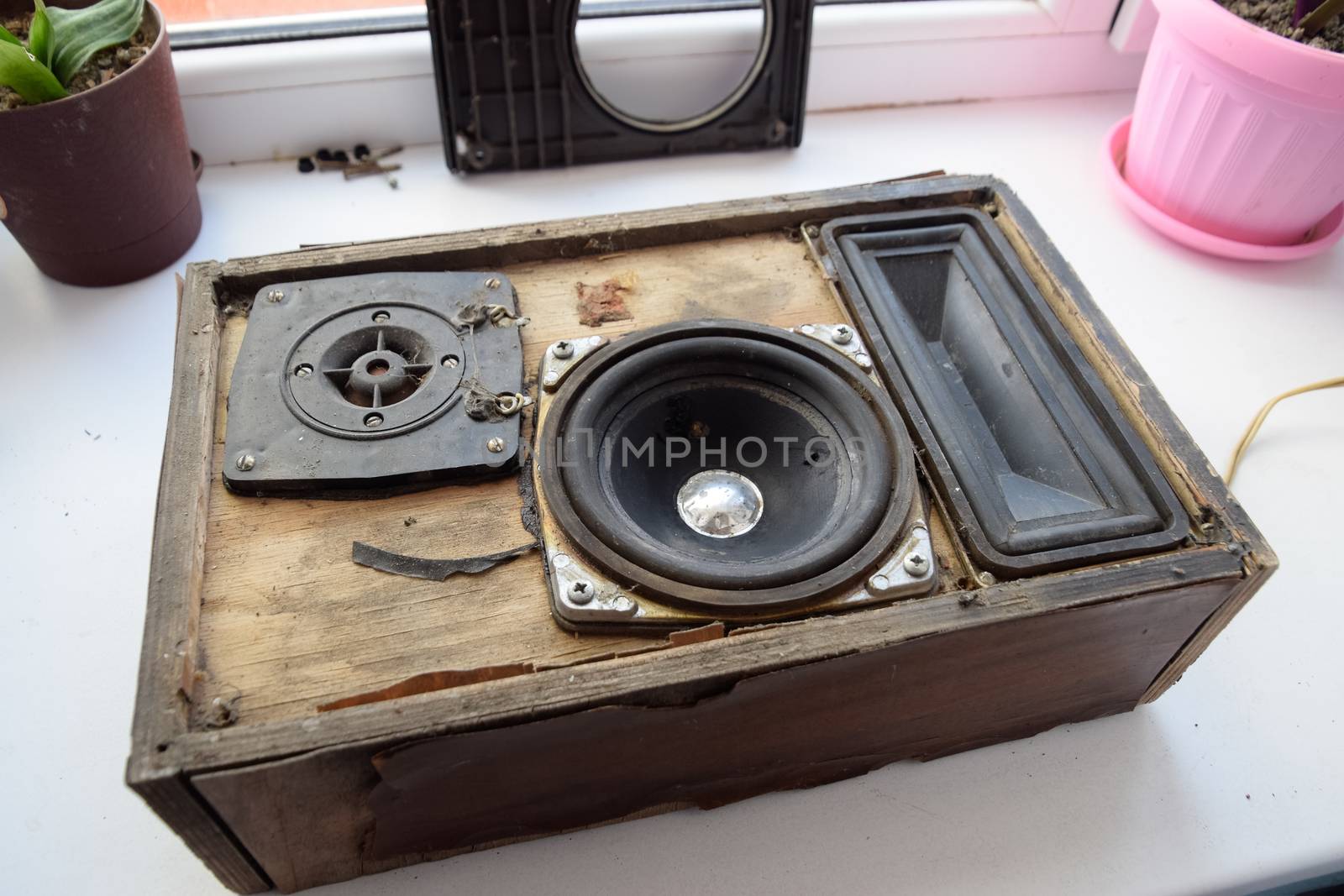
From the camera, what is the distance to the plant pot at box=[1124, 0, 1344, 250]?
1.16 m

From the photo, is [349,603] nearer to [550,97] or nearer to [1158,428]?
[1158,428]

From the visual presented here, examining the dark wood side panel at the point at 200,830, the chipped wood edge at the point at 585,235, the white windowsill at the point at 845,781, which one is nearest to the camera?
the dark wood side panel at the point at 200,830

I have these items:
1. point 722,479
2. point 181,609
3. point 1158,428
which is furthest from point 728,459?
point 181,609

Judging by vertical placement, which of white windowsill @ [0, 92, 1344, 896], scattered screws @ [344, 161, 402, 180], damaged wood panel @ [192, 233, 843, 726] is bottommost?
white windowsill @ [0, 92, 1344, 896]

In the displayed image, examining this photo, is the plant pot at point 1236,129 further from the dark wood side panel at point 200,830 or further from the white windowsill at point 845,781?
the dark wood side panel at point 200,830

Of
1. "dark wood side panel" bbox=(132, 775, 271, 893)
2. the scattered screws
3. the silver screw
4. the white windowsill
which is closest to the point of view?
"dark wood side panel" bbox=(132, 775, 271, 893)

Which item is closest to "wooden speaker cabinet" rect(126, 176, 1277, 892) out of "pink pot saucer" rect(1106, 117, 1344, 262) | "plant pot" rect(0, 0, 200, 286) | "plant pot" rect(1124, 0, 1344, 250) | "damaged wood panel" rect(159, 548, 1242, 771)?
"damaged wood panel" rect(159, 548, 1242, 771)

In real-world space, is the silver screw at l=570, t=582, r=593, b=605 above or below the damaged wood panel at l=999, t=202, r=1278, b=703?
below

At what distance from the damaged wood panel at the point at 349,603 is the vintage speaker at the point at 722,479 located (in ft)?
0.11

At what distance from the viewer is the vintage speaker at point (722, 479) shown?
818mm

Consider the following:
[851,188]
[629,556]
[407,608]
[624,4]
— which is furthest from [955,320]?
[624,4]

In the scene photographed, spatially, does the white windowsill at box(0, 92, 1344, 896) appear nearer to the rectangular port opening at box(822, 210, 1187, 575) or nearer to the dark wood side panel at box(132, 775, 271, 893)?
the dark wood side panel at box(132, 775, 271, 893)

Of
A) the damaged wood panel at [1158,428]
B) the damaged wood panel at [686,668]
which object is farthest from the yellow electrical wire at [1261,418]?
the damaged wood panel at [686,668]

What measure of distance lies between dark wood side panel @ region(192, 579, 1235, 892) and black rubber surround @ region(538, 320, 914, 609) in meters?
0.09
